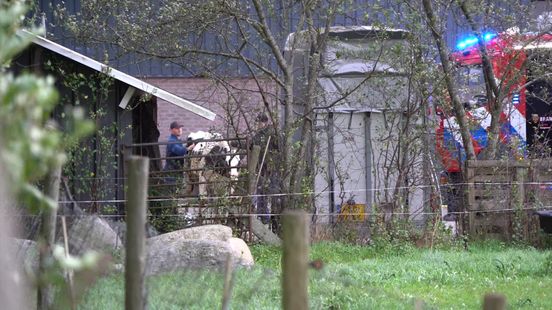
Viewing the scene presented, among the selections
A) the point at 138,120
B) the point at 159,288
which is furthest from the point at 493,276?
the point at 138,120

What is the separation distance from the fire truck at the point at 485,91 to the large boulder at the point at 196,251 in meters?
4.30

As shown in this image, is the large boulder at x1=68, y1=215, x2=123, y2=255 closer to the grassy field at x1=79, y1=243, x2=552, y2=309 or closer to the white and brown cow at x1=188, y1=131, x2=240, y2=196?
the grassy field at x1=79, y1=243, x2=552, y2=309

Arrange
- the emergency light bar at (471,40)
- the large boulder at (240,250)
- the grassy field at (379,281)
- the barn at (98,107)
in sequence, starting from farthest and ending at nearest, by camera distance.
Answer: the emergency light bar at (471,40)
the barn at (98,107)
the large boulder at (240,250)
the grassy field at (379,281)

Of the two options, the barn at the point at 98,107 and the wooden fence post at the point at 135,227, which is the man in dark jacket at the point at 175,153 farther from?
the wooden fence post at the point at 135,227

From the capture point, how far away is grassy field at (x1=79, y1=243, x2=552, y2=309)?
5.32 metres

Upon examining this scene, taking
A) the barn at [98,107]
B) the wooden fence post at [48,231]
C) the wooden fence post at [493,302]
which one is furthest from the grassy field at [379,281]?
the barn at [98,107]

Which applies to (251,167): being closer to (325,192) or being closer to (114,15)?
(325,192)

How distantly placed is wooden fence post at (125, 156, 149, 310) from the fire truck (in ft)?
36.1

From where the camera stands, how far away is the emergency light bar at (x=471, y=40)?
15.0 meters

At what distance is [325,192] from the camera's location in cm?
1457

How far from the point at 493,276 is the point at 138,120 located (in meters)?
7.63

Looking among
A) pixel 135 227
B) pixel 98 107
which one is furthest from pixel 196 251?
pixel 135 227

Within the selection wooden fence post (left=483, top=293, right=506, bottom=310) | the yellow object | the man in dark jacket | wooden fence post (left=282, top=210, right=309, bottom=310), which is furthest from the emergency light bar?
wooden fence post (left=483, top=293, right=506, bottom=310)

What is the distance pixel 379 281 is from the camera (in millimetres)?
9664
